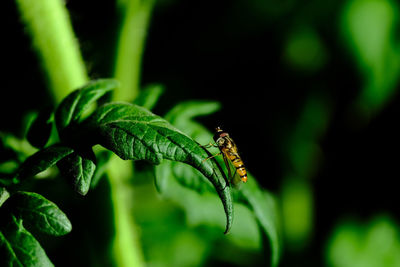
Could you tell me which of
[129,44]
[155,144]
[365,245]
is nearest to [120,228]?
[155,144]

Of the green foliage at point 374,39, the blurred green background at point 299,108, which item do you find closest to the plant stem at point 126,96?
the blurred green background at point 299,108

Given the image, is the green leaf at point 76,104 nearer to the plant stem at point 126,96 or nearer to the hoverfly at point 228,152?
the plant stem at point 126,96

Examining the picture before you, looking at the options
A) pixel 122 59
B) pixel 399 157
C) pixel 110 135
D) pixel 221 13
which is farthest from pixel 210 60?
pixel 110 135

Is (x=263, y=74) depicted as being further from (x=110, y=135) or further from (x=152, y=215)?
(x=110, y=135)

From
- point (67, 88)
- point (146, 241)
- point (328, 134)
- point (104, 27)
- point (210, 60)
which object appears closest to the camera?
point (67, 88)

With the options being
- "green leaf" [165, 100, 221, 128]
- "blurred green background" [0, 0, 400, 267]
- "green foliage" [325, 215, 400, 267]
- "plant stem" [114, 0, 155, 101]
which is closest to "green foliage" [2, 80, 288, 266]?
"green leaf" [165, 100, 221, 128]
